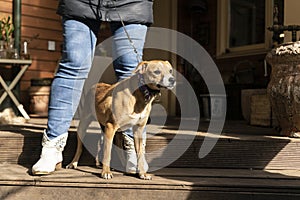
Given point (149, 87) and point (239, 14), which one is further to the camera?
point (239, 14)

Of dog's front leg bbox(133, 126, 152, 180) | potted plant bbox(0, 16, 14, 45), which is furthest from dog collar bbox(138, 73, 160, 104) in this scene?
potted plant bbox(0, 16, 14, 45)

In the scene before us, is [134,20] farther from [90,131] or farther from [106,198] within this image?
[106,198]

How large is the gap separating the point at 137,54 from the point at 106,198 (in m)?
0.73

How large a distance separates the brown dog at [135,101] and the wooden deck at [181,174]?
0.12 meters

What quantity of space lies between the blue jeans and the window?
2.43m

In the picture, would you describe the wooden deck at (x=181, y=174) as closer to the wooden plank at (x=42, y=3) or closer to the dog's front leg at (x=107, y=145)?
the dog's front leg at (x=107, y=145)

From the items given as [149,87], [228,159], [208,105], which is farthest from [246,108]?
[149,87]

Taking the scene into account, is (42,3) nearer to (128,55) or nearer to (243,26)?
(243,26)

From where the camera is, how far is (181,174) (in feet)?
6.78

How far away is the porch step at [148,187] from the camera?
1.84m

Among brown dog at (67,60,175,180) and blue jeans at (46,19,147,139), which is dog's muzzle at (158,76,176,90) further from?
blue jeans at (46,19,147,139)

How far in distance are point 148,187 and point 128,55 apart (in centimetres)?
67

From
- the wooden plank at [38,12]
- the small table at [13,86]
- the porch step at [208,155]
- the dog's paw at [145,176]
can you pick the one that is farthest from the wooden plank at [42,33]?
the dog's paw at [145,176]

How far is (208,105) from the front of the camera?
4055 millimetres
